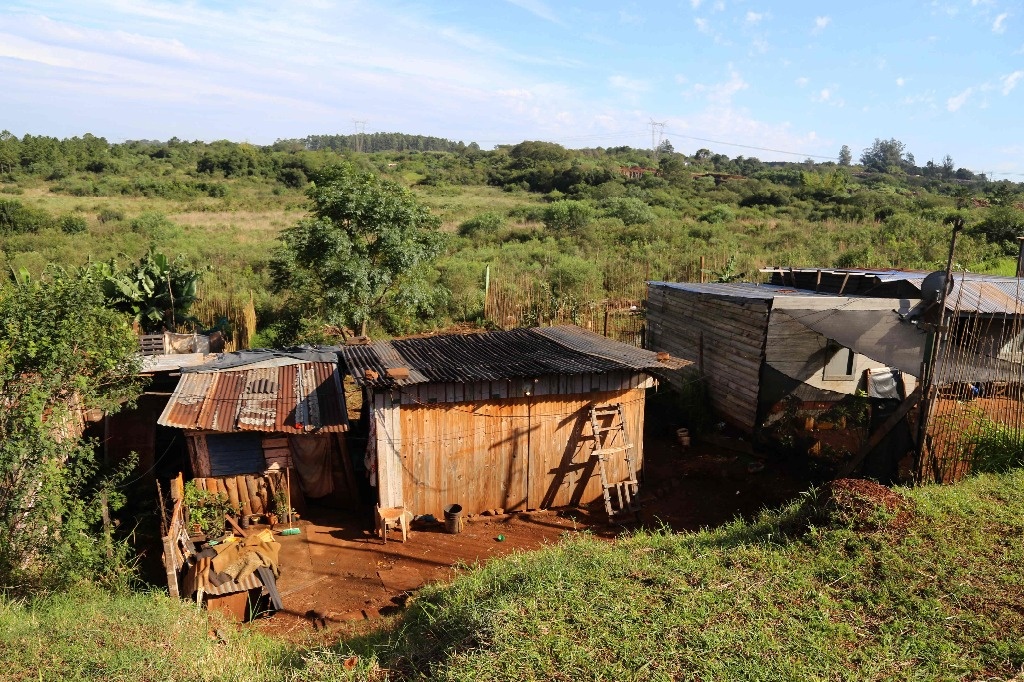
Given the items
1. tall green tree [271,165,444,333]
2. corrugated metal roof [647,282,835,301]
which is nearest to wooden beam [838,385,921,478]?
corrugated metal roof [647,282,835,301]

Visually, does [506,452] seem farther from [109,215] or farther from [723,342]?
[109,215]

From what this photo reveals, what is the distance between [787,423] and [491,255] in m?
17.0

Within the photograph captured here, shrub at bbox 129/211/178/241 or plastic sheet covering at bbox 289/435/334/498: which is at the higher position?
shrub at bbox 129/211/178/241

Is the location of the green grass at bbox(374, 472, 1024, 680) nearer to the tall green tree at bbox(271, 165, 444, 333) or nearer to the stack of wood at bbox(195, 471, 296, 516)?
the stack of wood at bbox(195, 471, 296, 516)

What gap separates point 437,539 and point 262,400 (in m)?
3.03

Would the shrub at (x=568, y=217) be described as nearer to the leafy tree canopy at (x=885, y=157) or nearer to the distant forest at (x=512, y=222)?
the distant forest at (x=512, y=222)

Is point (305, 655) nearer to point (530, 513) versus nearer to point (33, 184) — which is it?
point (530, 513)

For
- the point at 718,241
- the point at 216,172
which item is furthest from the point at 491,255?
the point at 216,172

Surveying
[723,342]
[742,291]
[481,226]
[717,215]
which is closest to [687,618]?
[723,342]

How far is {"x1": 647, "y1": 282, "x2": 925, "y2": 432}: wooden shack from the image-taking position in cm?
941

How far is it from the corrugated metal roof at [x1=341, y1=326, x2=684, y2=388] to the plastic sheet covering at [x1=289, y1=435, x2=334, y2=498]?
3.86 feet

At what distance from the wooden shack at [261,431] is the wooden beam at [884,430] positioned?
6404 mm

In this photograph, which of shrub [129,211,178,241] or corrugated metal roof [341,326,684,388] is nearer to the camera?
corrugated metal roof [341,326,684,388]

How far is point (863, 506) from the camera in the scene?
6242 millimetres
